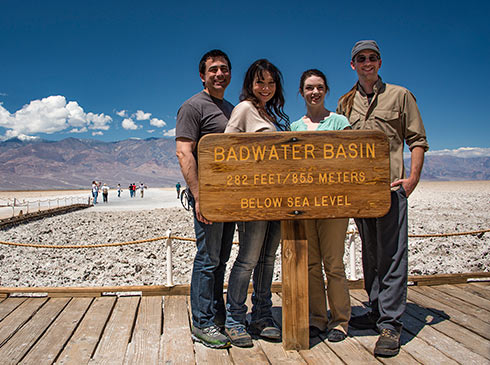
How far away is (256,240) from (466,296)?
2.30m

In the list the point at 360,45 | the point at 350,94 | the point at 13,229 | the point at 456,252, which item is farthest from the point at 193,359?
the point at 13,229

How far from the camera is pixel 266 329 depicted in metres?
2.79

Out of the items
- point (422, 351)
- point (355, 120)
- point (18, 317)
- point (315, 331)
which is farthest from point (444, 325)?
point (18, 317)

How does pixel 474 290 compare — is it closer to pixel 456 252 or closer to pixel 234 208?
pixel 234 208

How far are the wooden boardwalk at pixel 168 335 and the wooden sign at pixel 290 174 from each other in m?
0.89

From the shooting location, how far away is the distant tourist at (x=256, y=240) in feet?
8.46

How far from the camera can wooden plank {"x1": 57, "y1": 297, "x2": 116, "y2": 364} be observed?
2539 millimetres

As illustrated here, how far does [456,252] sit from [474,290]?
6.18m

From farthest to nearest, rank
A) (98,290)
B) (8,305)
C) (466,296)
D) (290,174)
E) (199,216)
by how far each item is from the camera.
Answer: (98,290) < (466,296) < (8,305) < (199,216) < (290,174)

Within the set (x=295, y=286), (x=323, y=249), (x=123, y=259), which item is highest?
(x=323, y=249)

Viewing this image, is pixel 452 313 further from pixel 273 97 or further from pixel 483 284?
pixel 273 97

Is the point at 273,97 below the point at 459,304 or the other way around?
the other way around

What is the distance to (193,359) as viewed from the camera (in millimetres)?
2508

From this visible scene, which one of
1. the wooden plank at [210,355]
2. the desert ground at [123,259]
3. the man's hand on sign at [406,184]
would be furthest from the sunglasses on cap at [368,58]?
the desert ground at [123,259]
